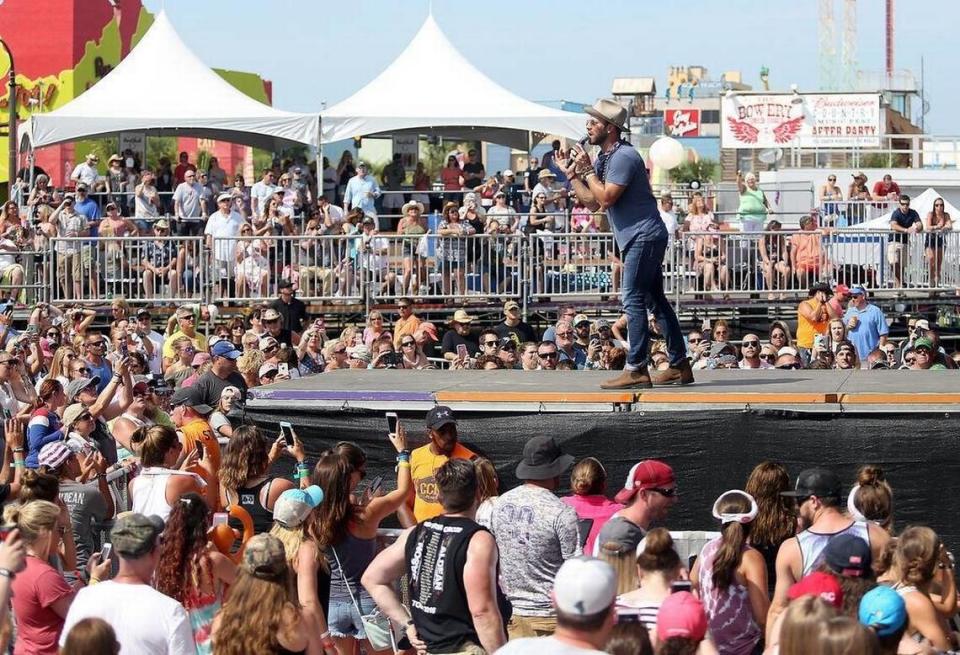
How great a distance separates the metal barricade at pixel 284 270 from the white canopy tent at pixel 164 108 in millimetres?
4438

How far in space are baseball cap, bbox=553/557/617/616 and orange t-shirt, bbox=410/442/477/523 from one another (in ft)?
13.0

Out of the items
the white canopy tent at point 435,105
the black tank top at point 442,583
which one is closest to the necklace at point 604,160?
the black tank top at point 442,583

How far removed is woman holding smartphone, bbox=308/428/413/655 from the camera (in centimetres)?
734

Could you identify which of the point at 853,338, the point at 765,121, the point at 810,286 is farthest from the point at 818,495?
the point at 765,121

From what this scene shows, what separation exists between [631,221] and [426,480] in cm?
230

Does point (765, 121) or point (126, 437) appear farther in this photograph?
point (765, 121)

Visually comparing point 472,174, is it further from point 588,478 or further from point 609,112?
point 588,478

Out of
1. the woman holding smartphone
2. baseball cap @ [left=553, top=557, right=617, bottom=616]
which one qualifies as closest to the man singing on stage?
the woman holding smartphone

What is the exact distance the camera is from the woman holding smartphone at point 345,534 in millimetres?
7340

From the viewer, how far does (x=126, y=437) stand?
10.6m

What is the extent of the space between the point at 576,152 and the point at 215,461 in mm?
2840

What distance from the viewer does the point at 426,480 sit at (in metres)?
8.85

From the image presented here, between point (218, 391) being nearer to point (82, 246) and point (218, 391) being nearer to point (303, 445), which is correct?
point (303, 445)

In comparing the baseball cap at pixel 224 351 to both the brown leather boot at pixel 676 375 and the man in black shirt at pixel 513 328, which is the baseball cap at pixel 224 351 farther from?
the man in black shirt at pixel 513 328
